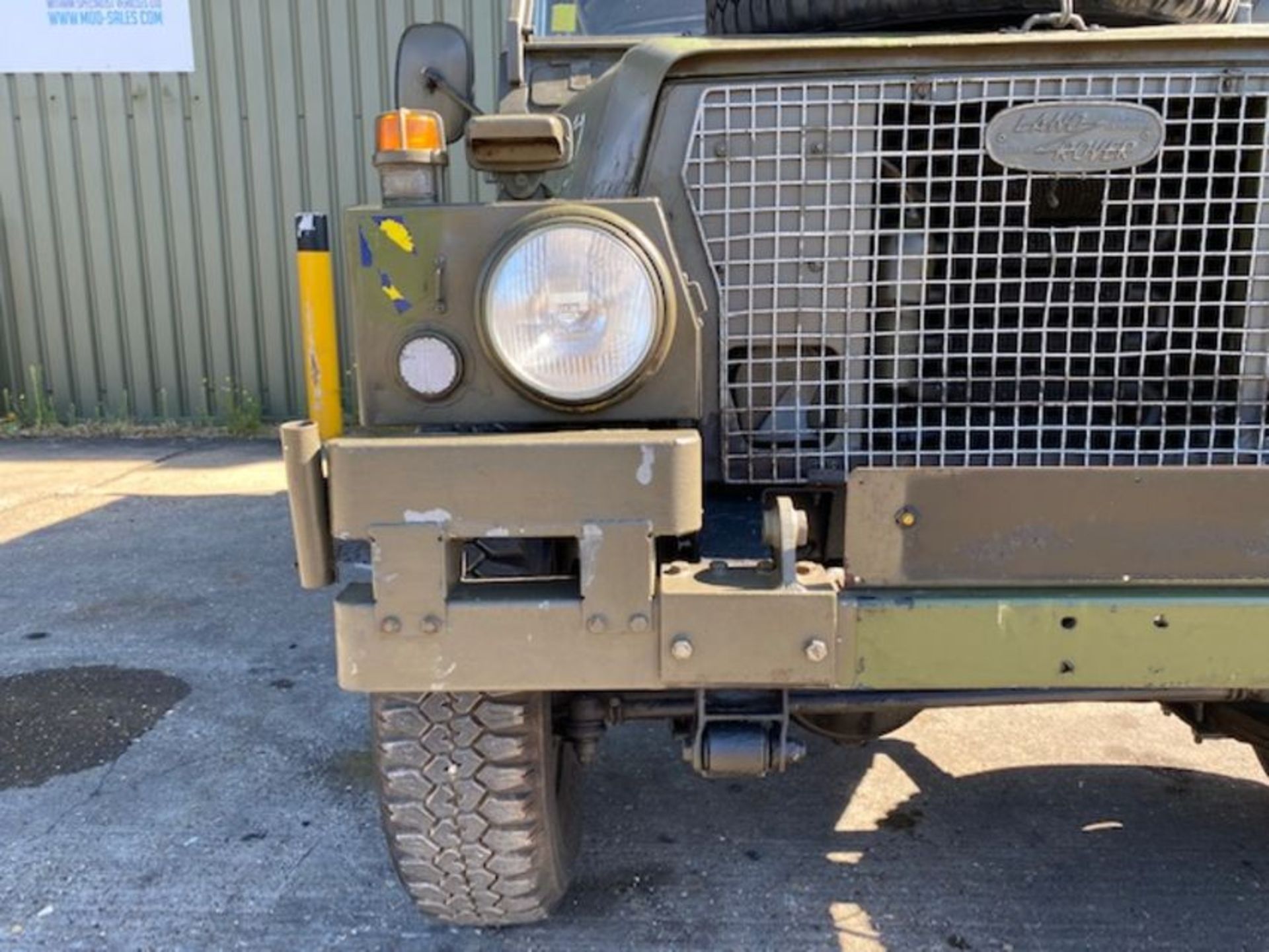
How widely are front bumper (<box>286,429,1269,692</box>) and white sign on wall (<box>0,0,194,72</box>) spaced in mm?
8552

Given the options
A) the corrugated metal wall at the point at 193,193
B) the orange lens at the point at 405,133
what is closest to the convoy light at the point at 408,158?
the orange lens at the point at 405,133

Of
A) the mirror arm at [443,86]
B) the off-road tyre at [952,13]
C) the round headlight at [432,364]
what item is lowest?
the round headlight at [432,364]

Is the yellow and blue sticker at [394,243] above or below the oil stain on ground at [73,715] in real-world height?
above

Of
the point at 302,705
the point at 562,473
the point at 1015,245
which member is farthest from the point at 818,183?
the point at 302,705

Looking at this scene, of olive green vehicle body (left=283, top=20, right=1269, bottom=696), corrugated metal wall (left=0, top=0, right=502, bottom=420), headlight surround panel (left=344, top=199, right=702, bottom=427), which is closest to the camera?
olive green vehicle body (left=283, top=20, right=1269, bottom=696)

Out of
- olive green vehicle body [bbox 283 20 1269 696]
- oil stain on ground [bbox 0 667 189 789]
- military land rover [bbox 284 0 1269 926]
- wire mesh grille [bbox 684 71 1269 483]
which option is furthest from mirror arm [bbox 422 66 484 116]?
oil stain on ground [bbox 0 667 189 789]

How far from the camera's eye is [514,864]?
7.91 ft

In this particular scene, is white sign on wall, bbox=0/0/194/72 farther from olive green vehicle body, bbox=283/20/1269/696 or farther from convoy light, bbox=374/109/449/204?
olive green vehicle body, bbox=283/20/1269/696

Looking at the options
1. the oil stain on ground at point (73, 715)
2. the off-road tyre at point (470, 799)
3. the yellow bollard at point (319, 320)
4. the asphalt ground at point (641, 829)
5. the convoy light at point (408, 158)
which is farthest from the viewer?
the yellow bollard at point (319, 320)

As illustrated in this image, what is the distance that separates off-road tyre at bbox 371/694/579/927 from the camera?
2275 millimetres

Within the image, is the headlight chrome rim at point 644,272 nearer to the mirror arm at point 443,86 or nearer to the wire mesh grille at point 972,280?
the wire mesh grille at point 972,280

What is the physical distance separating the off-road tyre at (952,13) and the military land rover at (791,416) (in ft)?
1.00

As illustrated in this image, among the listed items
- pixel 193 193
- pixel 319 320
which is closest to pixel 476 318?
pixel 319 320

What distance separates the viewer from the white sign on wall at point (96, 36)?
29.6ft
